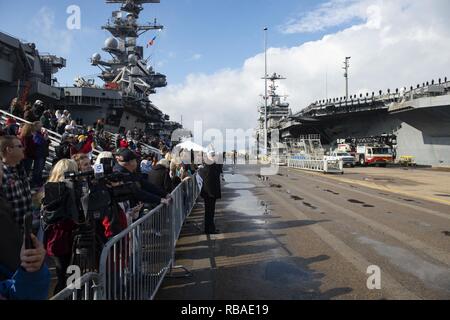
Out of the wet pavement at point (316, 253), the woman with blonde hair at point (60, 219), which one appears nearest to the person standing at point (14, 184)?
the woman with blonde hair at point (60, 219)

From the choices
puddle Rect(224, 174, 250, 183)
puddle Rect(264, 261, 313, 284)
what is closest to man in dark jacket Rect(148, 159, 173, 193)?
puddle Rect(264, 261, 313, 284)

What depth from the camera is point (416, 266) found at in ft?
19.6

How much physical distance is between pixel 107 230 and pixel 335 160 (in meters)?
28.3

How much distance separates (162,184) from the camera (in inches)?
322

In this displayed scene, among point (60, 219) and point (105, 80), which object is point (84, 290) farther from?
point (105, 80)

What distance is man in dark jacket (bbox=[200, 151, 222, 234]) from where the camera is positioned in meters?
8.64

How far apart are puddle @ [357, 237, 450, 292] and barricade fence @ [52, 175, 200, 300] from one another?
142 inches

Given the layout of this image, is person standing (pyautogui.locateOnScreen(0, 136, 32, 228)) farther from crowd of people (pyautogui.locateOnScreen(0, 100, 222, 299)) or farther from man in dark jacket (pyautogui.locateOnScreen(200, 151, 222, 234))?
man in dark jacket (pyautogui.locateOnScreen(200, 151, 222, 234))

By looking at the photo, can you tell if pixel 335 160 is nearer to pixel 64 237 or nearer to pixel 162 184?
pixel 162 184

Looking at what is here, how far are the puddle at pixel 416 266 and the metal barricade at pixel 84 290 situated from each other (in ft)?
14.0

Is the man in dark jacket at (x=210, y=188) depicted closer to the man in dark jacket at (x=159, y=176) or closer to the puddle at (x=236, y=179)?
the man in dark jacket at (x=159, y=176)

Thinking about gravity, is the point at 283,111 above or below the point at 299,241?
above

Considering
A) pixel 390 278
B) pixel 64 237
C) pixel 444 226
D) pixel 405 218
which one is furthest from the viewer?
pixel 405 218
